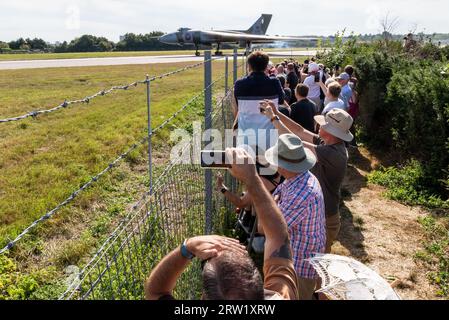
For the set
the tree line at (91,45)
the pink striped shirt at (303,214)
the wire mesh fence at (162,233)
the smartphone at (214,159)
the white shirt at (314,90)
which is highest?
the tree line at (91,45)

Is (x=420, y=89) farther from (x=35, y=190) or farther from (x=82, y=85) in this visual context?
(x=82, y=85)

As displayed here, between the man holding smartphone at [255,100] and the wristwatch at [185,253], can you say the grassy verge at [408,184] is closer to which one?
the man holding smartphone at [255,100]

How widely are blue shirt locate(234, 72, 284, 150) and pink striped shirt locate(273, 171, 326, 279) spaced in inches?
63.7

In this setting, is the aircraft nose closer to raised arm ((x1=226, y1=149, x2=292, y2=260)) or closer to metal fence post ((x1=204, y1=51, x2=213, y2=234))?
metal fence post ((x1=204, y1=51, x2=213, y2=234))

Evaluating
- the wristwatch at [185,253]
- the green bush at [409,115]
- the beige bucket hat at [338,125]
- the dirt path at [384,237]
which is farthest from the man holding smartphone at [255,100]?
the green bush at [409,115]

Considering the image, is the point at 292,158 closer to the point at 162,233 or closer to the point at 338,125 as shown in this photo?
the point at 338,125

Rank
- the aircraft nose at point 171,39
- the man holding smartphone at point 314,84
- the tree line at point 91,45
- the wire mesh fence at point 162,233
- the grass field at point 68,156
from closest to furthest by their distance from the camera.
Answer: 1. the wire mesh fence at point 162,233
2. the grass field at point 68,156
3. the man holding smartphone at point 314,84
4. the aircraft nose at point 171,39
5. the tree line at point 91,45

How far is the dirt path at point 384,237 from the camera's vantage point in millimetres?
4652

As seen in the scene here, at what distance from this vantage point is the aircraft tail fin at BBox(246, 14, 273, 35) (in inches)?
2343

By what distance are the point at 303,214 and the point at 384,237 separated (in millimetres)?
3598

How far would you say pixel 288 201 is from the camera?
8.66ft

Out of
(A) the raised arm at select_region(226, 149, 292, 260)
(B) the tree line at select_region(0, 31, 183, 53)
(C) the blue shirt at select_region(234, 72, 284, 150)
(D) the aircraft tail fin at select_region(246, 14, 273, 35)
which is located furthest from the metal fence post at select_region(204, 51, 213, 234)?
(B) the tree line at select_region(0, 31, 183, 53)

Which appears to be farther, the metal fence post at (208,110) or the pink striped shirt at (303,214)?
the metal fence post at (208,110)
